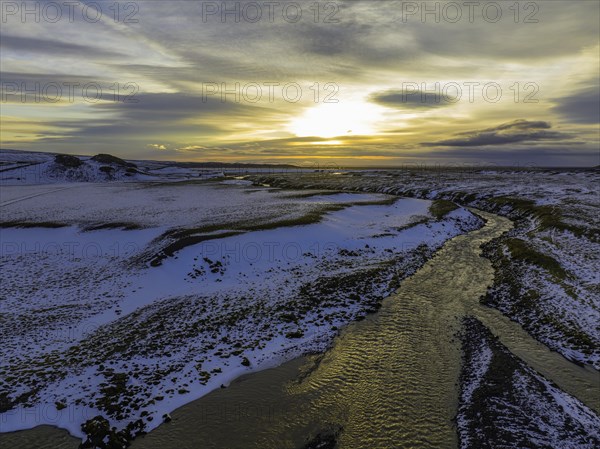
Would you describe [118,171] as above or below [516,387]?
above

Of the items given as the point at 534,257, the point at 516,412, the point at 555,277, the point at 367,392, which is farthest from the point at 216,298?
the point at 534,257

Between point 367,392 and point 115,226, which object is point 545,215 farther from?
point 115,226

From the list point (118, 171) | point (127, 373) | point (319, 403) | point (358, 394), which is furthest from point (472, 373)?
point (118, 171)

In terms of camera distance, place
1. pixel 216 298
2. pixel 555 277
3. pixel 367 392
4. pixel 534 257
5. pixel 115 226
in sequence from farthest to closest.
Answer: pixel 115 226, pixel 534 257, pixel 555 277, pixel 216 298, pixel 367 392

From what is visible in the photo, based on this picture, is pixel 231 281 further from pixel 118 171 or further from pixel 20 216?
pixel 118 171

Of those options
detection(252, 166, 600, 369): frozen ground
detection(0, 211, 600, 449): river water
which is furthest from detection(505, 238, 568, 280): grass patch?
detection(0, 211, 600, 449): river water

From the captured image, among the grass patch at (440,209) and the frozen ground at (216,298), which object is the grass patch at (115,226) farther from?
the grass patch at (440,209)
